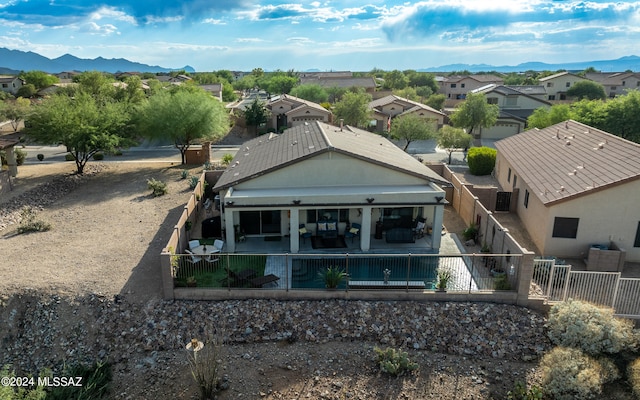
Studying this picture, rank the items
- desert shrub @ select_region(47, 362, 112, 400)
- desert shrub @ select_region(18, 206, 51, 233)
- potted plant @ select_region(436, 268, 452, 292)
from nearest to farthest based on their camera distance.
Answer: desert shrub @ select_region(47, 362, 112, 400), potted plant @ select_region(436, 268, 452, 292), desert shrub @ select_region(18, 206, 51, 233)

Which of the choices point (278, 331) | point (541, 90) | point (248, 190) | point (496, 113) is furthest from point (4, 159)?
point (541, 90)

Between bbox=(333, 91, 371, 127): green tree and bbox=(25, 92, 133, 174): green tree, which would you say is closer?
bbox=(25, 92, 133, 174): green tree

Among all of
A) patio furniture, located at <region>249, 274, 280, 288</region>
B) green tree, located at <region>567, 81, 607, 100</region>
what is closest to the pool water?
patio furniture, located at <region>249, 274, 280, 288</region>

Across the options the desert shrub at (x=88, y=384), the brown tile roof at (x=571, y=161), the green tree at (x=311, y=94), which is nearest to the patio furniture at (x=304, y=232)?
the desert shrub at (x=88, y=384)

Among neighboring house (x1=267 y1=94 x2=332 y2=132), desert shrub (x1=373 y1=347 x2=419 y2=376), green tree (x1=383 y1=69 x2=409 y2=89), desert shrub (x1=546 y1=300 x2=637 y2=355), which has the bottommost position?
desert shrub (x1=373 y1=347 x2=419 y2=376)

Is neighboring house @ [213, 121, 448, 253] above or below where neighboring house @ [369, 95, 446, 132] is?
below

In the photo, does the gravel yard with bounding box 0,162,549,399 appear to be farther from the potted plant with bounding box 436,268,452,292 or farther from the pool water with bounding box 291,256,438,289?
the pool water with bounding box 291,256,438,289

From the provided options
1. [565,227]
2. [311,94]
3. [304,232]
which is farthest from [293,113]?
[565,227]
